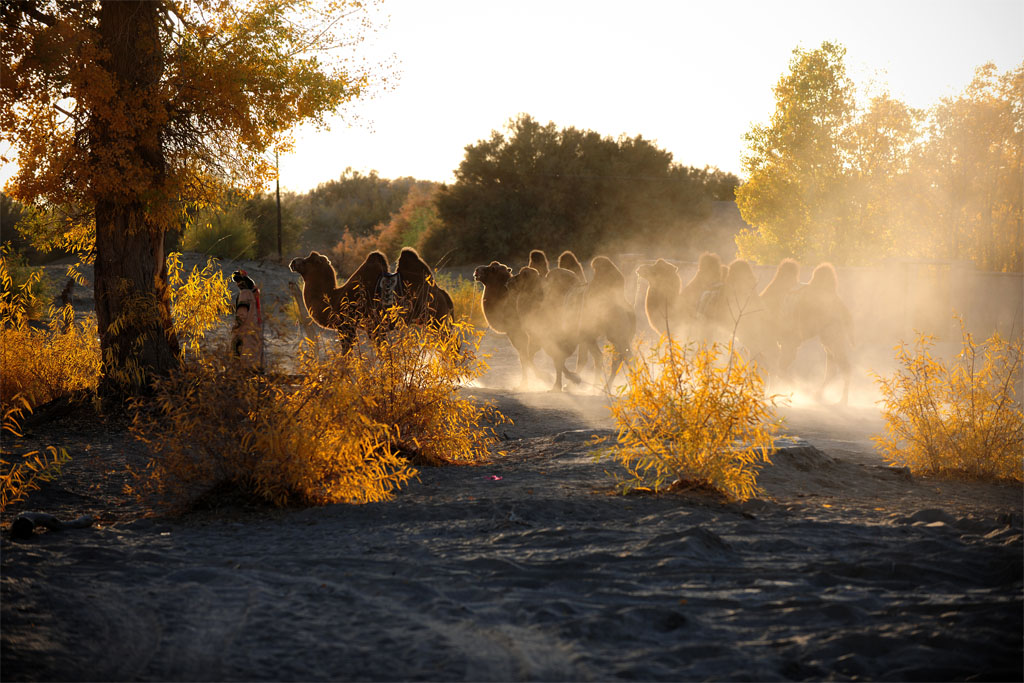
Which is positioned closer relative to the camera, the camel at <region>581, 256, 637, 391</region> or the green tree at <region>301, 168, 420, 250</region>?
the camel at <region>581, 256, 637, 391</region>

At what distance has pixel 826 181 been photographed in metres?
29.0

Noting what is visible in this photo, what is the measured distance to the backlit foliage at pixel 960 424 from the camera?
733 centimetres

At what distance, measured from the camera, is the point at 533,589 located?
439 centimetres

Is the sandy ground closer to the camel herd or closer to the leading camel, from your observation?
the leading camel

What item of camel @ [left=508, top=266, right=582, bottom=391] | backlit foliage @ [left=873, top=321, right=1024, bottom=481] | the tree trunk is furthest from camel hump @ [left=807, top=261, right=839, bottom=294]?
the tree trunk

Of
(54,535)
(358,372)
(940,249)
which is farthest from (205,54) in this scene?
(940,249)

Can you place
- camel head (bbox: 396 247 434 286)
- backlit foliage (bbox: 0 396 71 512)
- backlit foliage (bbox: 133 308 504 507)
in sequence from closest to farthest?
backlit foliage (bbox: 133 308 504 507) → backlit foliage (bbox: 0 396 71 512) → camel head (bbox: 396 247 434 286)

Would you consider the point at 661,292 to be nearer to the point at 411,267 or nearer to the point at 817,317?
the point at 817,317

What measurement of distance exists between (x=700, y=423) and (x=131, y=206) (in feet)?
24.6

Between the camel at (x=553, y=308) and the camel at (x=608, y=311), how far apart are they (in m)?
0.19

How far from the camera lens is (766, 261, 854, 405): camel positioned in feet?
45.3

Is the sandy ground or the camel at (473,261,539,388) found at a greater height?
the camel at (473,261,539,388)

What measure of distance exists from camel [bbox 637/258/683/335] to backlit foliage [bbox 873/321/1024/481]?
6045 mm

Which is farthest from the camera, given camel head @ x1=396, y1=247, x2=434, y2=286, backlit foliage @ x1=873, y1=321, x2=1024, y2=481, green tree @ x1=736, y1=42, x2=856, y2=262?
green tree @ x1=736, y1=42, x2=856, y2=262
